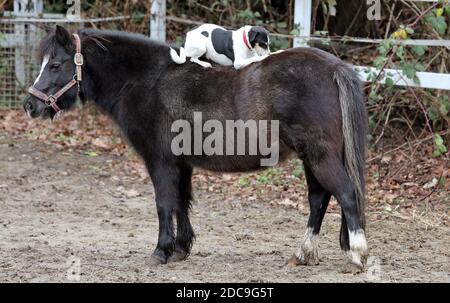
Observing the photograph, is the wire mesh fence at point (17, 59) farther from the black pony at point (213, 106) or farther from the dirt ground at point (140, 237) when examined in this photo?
the black pony at point (213, 106)

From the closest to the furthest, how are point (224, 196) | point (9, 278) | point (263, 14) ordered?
point (9, 278) → point (224, 196) → point (263, 14)

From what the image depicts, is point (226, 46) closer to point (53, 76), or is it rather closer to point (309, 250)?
point (53, 76)

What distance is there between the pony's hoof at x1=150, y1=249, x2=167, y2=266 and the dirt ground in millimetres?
52

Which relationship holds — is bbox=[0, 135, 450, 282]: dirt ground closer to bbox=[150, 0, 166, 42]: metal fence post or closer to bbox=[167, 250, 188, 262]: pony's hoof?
bbox=[167, 250, 188, 262]: pony's hoof

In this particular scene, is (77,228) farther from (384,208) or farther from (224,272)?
(384,208)

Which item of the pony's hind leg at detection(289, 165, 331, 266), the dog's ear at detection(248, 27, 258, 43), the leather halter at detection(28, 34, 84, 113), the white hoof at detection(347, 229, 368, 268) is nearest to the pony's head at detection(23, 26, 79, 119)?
the leather halter at detection(28, 34, 84, 113)

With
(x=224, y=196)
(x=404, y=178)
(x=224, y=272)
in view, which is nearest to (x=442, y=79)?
(x=404, y=178)

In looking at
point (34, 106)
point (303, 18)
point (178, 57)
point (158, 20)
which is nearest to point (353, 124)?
point (178, 57)

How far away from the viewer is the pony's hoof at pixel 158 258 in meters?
5.53

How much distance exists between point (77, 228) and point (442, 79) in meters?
3.87

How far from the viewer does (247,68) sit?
17.6 feet

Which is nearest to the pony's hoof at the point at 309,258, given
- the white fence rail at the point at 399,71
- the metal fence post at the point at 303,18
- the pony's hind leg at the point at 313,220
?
the pony's hind leg at the point at 313,220

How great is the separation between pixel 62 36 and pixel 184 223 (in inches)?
66.5

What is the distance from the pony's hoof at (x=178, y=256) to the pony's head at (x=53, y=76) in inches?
56.3
